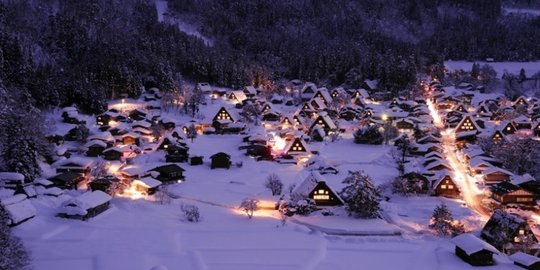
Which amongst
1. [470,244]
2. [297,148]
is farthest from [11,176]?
[470,244]

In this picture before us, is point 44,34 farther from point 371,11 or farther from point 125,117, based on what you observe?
point 371,11

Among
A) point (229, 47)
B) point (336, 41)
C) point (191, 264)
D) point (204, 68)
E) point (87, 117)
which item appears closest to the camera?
point (191, 264)

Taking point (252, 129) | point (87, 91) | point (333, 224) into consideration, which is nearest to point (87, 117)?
point (87, 91)

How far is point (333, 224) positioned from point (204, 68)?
201 feet

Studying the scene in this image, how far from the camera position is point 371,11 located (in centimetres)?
14962

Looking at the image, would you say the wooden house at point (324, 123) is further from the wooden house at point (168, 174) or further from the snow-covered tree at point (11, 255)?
the snow-covered tree at point (11, 255)

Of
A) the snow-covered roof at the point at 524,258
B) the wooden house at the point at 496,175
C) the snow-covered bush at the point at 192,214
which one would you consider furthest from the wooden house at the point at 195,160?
the snow-covered roof at the point at 524,258

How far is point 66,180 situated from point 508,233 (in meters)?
32.5

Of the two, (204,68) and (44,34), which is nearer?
(44,34)

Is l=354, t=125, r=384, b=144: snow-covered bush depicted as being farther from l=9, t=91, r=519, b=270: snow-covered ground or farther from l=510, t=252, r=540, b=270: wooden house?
l=510, t=252, r=540, b=270: wooden house

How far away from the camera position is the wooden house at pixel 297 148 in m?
49.9

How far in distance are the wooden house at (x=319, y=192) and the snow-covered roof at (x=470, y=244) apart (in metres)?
10.1

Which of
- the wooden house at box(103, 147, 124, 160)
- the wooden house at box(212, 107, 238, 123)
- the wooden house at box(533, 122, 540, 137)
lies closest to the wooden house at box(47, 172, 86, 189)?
the wooden house at box(103, 147, 124, 160)

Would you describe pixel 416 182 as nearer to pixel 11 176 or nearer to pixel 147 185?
pixel 147 185
